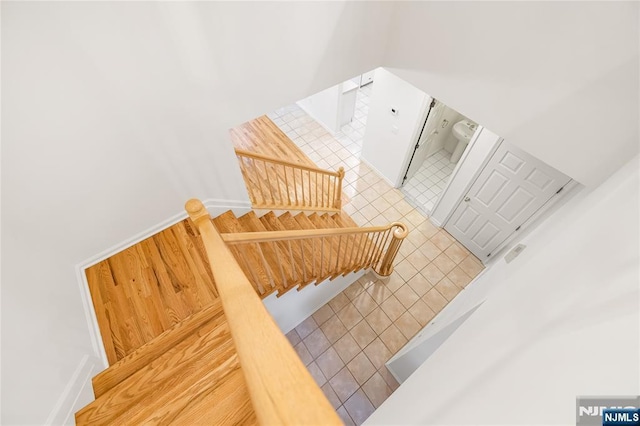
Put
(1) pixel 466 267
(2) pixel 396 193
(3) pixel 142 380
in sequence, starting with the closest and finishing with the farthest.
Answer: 1. (3) pixel 142 380
2. (1) pixel 466 267
3. (2) pixel 396 193

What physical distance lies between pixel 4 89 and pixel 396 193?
4.22m

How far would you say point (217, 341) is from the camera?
1.72 meters

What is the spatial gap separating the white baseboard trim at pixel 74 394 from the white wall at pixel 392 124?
3869mm

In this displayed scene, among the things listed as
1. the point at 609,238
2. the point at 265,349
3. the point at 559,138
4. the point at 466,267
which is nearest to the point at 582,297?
the point at 609,238

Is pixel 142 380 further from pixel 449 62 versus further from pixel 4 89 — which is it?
pixel 449 62

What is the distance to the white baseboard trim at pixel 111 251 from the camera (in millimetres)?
1890

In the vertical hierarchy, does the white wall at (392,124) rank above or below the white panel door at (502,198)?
above

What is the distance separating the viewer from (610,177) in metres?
1.64

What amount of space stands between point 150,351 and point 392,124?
373cm

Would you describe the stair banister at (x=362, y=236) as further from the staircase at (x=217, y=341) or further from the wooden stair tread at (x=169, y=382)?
the wooden stair tread at (x=169, y=382)

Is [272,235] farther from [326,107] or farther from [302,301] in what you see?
[326,107]

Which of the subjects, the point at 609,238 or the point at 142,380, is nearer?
the point at 609,238

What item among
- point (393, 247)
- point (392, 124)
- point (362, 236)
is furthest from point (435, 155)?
point (362, 236)

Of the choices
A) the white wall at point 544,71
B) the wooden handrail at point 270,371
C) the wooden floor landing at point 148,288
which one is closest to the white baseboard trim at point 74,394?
the wooden floor landing at point 148,288
